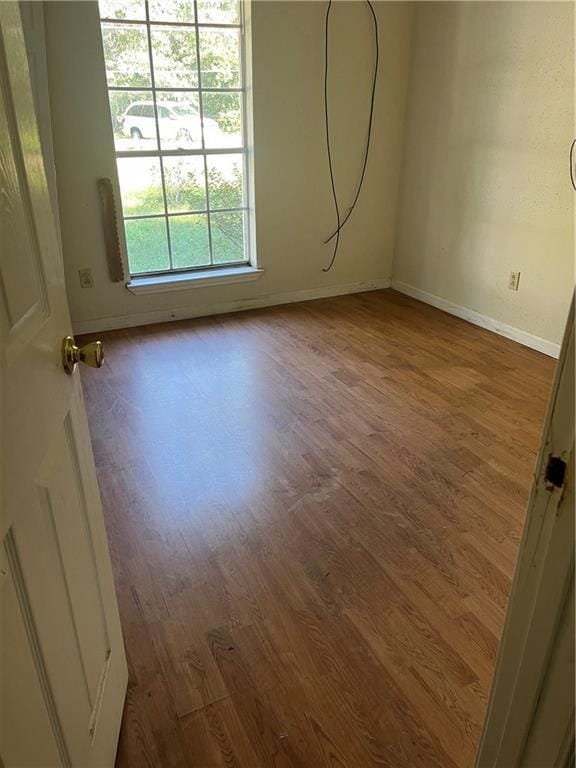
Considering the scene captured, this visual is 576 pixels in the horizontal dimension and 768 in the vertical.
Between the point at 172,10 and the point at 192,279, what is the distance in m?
1.60

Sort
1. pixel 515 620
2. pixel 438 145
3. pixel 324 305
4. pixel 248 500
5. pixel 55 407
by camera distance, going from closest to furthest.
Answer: pixel 515 620
pixel 55 407
pixel 248 500
pixel 438 145
pixel 324 305

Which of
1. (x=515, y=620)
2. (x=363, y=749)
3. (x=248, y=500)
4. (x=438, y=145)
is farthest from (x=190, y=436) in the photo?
(x=438, y=145)

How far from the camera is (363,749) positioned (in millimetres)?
1275

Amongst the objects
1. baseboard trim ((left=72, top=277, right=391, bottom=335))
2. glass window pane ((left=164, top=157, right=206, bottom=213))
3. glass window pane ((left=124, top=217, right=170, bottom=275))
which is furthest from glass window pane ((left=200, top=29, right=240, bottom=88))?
baseboard trim ((left=72, top=277, right=391, bottom=335))

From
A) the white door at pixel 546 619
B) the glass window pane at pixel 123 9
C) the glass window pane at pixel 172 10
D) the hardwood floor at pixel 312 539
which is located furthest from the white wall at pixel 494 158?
the white door at pixel 546 619

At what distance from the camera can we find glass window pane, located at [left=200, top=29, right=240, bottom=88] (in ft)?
11.3

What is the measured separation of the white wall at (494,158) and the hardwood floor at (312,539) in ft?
1.69

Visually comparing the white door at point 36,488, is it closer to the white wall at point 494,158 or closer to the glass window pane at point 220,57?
the white wall at point 494,158

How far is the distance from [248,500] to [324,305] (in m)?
2.45

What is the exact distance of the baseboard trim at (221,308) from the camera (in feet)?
12.2

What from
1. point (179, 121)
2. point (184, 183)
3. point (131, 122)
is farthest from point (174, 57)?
point (184, 183)

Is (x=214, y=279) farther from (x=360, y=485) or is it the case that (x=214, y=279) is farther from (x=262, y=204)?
(x=360, y=485)

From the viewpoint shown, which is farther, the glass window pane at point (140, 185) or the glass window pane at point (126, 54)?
the glass window pane at point (140, 185)

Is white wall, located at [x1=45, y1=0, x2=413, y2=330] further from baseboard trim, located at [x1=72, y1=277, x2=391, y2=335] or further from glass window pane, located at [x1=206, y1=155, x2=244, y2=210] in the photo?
glass window pane, located at [x1=206, y1=155, x2=244, y2=210]
